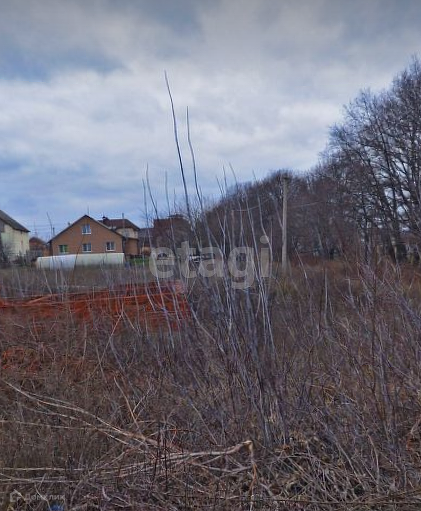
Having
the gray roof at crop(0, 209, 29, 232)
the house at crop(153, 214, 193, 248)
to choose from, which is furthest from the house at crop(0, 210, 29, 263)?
the house at crop(153, 214, 193, 248)

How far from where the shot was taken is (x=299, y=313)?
305cm

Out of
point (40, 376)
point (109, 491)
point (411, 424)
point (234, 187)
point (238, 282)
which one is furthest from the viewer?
point (40, 376)

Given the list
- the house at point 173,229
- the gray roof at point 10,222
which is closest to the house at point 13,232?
the gray roof at point 10,222

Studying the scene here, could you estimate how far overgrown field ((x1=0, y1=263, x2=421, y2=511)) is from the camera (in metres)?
1.95

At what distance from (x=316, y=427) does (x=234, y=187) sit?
156 cm

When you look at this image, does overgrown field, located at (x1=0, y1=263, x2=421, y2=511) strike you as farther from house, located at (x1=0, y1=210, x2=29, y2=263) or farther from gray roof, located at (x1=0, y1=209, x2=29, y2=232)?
gray roof, located at (x1=0, y1=209, x2=29, y2=232)

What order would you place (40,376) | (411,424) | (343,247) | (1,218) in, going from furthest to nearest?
1. (1,218)
2. (40,376)
3. (343,247)
4. (411,424)

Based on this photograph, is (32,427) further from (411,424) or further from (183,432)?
(411,424)

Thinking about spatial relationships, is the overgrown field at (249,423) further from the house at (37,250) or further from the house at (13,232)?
the house at (13,232)

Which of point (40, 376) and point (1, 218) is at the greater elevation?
point (1, 218)

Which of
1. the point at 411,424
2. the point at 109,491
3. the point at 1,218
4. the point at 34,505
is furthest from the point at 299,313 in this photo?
the point at 1,218

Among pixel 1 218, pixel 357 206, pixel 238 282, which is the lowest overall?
pixel 238 282

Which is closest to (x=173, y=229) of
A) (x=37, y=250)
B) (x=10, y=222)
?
(x=37, y=250)

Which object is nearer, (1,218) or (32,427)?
(32,427)
